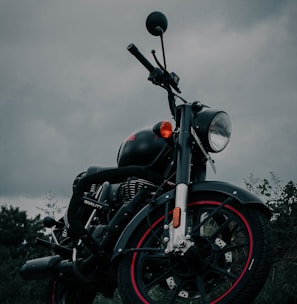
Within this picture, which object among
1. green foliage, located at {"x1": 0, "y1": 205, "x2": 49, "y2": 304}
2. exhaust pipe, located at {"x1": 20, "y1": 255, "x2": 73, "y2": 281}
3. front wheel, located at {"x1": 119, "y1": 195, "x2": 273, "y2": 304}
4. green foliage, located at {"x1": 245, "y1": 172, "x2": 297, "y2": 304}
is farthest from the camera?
green foliage, located at {"x1": 0, "y1": 205, "x2": 49, "y2": 304}

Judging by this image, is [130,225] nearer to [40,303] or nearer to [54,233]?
[54,233]

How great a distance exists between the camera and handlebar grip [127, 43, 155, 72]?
132 inches

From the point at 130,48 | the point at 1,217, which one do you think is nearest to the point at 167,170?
the point at 130,48

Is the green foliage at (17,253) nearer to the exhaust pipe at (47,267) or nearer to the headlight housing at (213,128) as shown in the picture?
the exhaust pipe at (47,267)

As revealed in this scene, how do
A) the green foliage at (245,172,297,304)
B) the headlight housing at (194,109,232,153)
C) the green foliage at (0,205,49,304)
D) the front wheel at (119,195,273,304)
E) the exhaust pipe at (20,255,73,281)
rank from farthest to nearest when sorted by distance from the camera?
the green foliage at (0,205,49,304)
the green foliage at (245,172,297,304)
the exhaust pipe at (20,255,73,281)
the headlight housing at (194,109,232,153)
the front wheel at (119,195,273,304)

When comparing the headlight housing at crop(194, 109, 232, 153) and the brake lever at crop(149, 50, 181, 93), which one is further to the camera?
the brake lever at crop(149, 50, 181, 93)

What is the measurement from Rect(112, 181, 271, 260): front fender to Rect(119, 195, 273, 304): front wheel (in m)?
0.04

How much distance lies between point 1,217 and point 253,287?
20.9m

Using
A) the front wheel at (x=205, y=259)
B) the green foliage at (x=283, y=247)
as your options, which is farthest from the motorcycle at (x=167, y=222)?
the green foliage at (x=283, y=247)

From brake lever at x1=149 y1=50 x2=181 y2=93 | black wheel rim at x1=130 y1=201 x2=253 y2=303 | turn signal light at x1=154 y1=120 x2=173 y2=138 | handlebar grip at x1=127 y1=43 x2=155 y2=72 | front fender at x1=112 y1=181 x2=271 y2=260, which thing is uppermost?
handlebar grip at x1=127 y1=43 x2=155 y2=72

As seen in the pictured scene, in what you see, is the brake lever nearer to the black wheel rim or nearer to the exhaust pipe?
the black wheel rim

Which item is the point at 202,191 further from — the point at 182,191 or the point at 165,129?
the point at 165,129

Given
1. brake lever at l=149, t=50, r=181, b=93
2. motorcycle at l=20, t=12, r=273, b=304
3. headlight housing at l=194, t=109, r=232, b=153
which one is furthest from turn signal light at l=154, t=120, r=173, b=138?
brake lever at l=149, t=50, r=181, b=93

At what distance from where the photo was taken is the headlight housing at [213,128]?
336 centimetres
